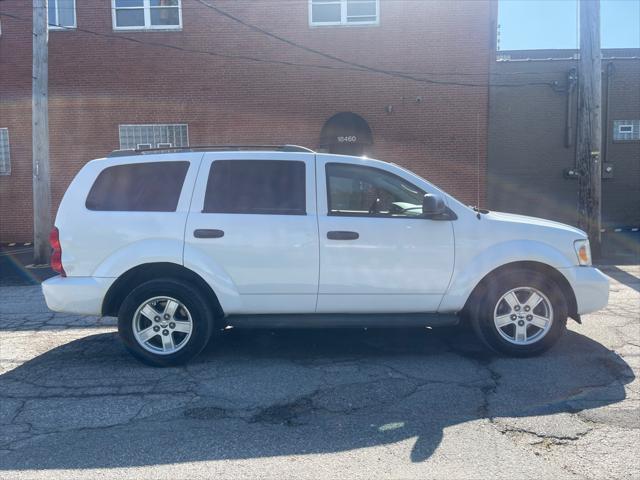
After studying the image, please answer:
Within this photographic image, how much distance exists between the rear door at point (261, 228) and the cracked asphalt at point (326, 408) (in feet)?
2.34

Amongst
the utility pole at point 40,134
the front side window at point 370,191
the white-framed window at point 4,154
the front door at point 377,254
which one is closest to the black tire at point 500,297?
the front door at point 377,254

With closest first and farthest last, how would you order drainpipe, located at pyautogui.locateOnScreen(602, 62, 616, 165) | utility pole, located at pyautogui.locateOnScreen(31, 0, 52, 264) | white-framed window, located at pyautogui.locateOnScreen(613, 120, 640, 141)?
utility pole, located at pyautogui.locateOnScreen(31, 0, 52, 264), drainpipe, located at pyautogui.locateOnScreen(602, 62, 616, 165), white-framed window, located at pyautogui.locateOnScreen(613, 120, 640, 141)

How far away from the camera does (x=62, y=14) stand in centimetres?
1722

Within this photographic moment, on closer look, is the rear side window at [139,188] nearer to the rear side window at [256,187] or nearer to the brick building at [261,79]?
the rear side window at [256,187]

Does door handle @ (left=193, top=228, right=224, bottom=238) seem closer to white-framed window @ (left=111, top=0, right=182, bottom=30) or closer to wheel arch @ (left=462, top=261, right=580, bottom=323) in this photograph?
wheel arch @ (left=462, top=261, right=580, bottom=323)

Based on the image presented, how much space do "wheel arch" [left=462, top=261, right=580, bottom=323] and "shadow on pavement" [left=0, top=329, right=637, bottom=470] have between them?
1.70 ft

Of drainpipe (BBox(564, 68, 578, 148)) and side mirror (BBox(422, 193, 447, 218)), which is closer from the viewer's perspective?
side mirror (BBox(422, 193, 447, 218))

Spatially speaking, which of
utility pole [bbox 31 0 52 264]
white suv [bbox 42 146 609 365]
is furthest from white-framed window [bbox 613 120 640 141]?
utility pole [bbox 31 0 52 264]

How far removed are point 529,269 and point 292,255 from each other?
220 centimetres

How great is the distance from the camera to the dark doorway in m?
17.1

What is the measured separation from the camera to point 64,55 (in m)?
17.2

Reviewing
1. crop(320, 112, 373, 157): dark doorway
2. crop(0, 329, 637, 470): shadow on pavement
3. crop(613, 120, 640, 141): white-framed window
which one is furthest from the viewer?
crop(613, 120, 640, 141): white-framed window

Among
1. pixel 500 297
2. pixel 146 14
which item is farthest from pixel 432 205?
pixel 146 14

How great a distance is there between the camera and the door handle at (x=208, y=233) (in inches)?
221
